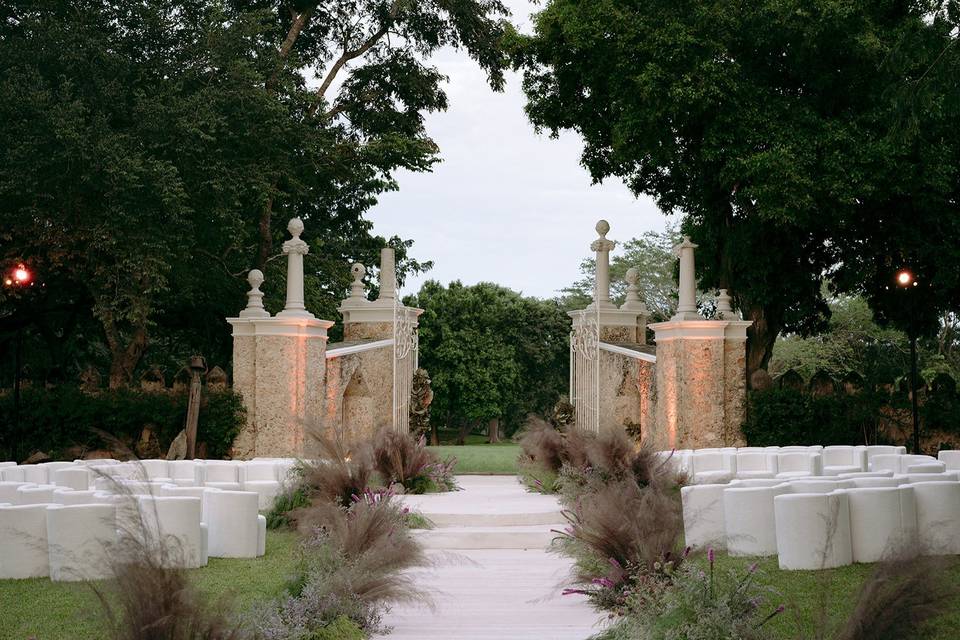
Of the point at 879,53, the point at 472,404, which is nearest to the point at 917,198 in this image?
the point at 879,53

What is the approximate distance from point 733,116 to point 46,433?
10.4 m

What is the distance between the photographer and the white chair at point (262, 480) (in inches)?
387

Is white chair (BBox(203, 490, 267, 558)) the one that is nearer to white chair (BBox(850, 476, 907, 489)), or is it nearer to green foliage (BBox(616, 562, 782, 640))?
green foliage (BBox(616, 562, 782, 640))

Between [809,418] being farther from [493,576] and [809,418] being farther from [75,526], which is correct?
[75,526]

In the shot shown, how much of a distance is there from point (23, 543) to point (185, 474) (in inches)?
123

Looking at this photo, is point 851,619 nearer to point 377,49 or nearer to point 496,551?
point 496,551

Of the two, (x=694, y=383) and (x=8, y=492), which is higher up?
(x=694, y=383)

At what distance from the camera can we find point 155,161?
604 inches

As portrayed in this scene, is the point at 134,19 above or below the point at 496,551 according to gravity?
above

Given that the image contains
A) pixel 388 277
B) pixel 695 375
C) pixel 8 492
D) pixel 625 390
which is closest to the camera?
pixel 8 492

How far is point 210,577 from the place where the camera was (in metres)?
6.99

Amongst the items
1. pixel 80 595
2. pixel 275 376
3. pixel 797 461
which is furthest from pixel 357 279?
pixel 80 595

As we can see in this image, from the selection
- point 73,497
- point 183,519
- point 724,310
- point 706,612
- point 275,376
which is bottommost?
point 706,612

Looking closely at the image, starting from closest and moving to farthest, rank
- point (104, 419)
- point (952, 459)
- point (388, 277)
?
1. point (952, 459)
2. point (104, 419)
3. point (388, 277)
